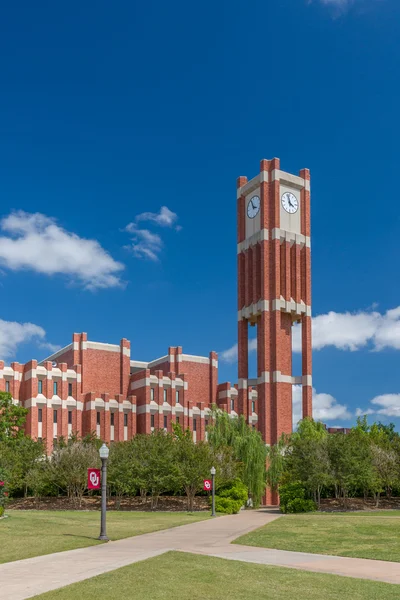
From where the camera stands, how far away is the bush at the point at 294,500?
128 ft

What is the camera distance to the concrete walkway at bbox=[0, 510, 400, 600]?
13.6 m

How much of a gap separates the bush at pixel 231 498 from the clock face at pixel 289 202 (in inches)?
1168

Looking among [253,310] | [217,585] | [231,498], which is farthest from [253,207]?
[217,585]

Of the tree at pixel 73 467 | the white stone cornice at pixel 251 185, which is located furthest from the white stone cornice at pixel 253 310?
the tree at pixel 73 467

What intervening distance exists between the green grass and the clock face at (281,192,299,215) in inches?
2039

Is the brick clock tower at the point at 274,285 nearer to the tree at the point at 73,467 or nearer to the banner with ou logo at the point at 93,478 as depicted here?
the tree at the point at 73,467

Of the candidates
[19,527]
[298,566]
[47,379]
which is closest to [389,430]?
[47,379]

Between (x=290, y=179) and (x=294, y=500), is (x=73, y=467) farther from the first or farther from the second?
(x=290, y=179)

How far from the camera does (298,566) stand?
1554cm

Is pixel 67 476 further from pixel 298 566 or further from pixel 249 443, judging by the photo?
pixel 298 566

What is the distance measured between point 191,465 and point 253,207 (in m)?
30.9

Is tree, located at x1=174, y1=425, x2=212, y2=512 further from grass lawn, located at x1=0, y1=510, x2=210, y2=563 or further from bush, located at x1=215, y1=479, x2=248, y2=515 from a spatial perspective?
grass lawn, located at x1=0, y1=510, x2=210, y2=563

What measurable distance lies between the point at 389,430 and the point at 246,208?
37.8m

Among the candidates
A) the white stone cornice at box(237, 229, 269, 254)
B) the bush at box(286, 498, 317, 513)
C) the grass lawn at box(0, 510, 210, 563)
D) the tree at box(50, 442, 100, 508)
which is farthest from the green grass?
the white stone cornice at box(237, 229, 269, 254)
